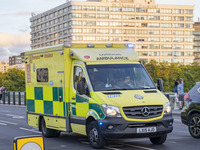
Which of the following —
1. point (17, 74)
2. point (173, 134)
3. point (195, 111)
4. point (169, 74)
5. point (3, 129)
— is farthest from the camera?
point (17, 74)

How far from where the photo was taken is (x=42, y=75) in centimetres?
1373

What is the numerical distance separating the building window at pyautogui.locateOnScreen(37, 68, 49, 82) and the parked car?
404 centimetres

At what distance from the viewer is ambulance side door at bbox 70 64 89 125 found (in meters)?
11.3

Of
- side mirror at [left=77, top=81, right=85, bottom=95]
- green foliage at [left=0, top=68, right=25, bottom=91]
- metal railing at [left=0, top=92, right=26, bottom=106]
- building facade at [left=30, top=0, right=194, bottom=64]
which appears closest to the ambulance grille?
side mirror at [left=77, top=81, right=85, bottom=95]

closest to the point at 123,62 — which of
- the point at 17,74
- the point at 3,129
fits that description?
the point at 3,129

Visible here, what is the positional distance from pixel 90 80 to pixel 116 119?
58.6 inches

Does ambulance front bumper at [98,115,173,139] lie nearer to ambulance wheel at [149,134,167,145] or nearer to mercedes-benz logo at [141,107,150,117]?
mercedes-benz logo at [141,107,150,117]

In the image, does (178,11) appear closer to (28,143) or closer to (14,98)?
(14,98)

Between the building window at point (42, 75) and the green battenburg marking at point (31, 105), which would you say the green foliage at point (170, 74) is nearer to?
the green battenburg marking at point (31, 105)

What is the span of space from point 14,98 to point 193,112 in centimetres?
3271

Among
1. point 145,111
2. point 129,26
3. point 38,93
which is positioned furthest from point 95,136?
point 129,26

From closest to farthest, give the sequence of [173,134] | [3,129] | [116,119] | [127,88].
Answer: [116,119], [127,88], [173,134], [3,129]

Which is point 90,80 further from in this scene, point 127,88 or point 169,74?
point 169,74

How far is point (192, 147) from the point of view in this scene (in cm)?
1096
